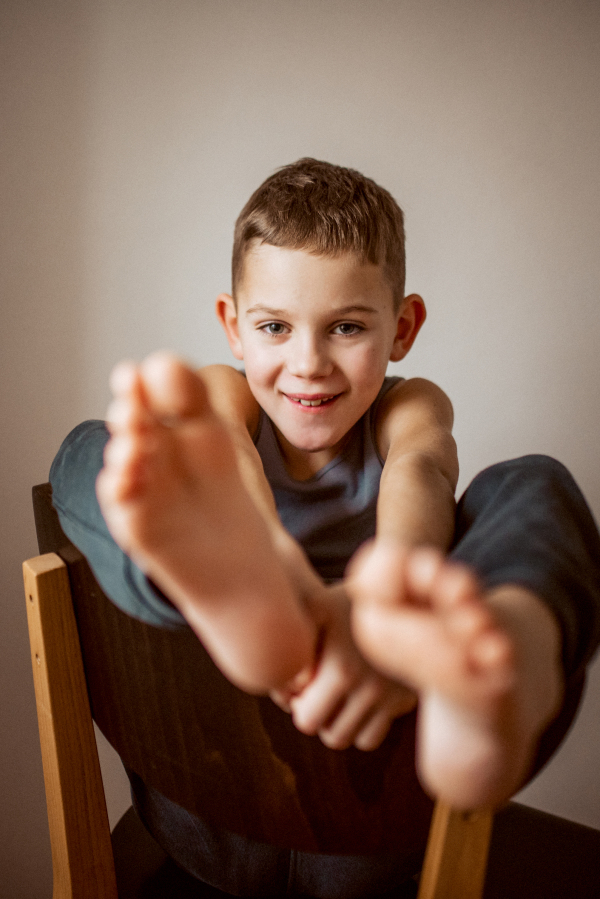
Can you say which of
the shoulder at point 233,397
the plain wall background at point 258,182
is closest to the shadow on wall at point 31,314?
the plain wall background at point 258,182

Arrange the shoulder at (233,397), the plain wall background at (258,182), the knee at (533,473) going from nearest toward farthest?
the knee at (533,473) < the shoulder at (233,397) < the plain wall background at (258,182)

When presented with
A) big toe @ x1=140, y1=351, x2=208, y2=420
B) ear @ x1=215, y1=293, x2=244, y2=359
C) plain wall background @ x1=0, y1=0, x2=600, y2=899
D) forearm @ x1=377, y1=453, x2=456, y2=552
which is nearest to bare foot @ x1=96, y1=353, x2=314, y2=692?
big toe @ x1=140, y1=351, x2=208, y2=420

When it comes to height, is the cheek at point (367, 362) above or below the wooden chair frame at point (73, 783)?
above

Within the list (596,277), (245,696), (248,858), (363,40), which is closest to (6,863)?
(248,858)

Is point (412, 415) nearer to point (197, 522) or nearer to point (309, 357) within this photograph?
point (309, 357)

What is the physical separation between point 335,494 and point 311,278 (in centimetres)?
29

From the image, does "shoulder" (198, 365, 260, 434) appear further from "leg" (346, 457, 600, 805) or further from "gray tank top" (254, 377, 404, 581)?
"leg" (346, 457, 600, 805)

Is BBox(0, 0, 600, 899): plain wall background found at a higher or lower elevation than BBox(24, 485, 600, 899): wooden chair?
higher

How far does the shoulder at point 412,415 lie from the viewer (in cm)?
69

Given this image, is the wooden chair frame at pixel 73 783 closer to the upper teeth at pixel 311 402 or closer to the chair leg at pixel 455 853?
the chair leg at pixel 455 853

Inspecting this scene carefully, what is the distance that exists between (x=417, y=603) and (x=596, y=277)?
78 centimetres

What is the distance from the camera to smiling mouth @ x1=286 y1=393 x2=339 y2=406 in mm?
732

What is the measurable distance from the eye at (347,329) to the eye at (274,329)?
0.06 m

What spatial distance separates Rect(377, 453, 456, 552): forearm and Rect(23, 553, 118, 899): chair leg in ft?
0.83
